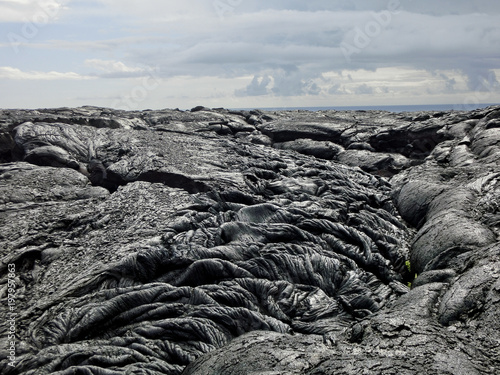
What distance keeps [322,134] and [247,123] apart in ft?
25.5

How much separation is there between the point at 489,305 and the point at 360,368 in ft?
8.70

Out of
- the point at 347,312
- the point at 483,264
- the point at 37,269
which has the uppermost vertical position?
the point at 483,264

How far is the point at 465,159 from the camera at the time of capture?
18.0m

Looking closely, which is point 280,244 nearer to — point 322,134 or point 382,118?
point 322,134

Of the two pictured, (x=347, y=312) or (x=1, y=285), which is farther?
(x=1, y=285)

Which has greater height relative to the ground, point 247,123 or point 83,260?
point 247,123

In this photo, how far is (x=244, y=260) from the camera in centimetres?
1123

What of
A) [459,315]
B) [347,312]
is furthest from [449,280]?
[347,312]

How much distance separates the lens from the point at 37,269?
1130 cm

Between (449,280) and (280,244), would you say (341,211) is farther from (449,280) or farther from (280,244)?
(449,280)

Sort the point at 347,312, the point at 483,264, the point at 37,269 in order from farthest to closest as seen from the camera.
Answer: the point at 37,269
the point at 347,312
the point at 483,264

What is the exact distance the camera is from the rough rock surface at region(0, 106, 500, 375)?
726cm

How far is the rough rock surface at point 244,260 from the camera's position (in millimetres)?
7262

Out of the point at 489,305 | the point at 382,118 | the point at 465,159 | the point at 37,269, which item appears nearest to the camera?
the point at 489,305
